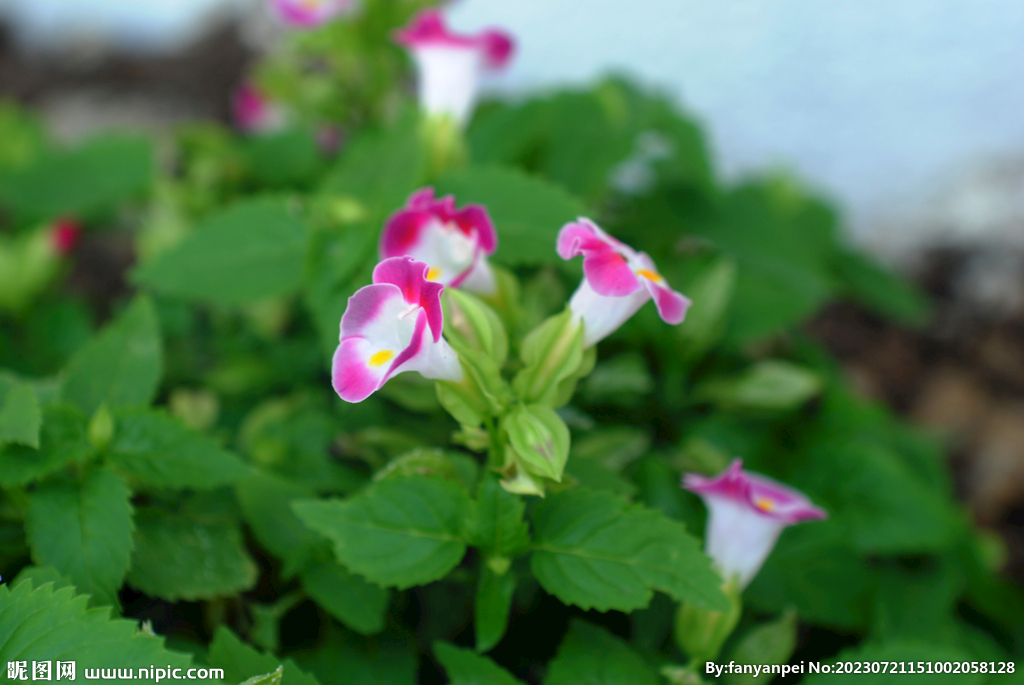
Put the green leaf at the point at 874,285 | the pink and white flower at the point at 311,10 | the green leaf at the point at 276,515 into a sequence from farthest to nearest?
1. the green leaf at the point at 874,285
2. the pink and white flower at the point at 311,10
3. the green leaf at the point at 276,515

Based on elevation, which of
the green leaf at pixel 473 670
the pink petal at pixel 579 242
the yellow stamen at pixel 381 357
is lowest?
the green leaf at pixel 473 670

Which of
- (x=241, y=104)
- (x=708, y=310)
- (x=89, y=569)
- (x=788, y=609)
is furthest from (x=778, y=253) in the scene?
(x=241, y=104)

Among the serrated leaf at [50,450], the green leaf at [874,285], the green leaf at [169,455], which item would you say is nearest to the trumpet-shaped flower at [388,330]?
the green leaf at [169,455]

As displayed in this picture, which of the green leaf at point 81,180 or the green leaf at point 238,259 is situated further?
the green leaf at point 81,180

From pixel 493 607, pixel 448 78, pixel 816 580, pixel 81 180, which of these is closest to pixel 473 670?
pixel 493 607

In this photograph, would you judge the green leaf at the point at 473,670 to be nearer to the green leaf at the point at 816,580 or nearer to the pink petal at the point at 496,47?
the green leaf at the point at 816,580

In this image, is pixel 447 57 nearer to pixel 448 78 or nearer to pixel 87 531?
pixel 448 78

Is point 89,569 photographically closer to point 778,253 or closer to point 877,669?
point 877,669

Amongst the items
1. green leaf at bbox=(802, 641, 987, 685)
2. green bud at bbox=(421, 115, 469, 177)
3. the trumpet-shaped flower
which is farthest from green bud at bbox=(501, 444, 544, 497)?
green bud at bbox=(421, 115, 469, 177)
